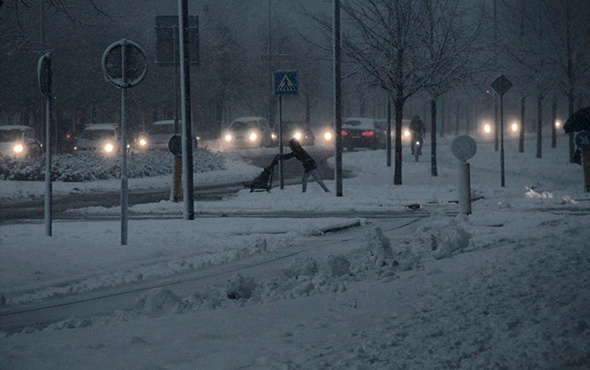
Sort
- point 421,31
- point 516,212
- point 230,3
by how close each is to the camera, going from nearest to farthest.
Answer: point 516,212 → point 421,31 → point 230,3

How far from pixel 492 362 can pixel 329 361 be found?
1.00m

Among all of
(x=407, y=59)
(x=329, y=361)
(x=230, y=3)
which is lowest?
(x=329, y=361)

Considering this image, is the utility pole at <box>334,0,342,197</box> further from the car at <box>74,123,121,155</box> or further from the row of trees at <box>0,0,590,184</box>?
the car at <box>74,123,121,155</box>

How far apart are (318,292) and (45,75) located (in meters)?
6.23

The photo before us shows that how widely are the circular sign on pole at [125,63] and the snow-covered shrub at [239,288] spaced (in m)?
4.39

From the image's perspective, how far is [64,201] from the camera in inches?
877

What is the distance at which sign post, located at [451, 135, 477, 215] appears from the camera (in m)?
16.4

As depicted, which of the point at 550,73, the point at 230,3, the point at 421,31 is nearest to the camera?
the point at 421,31

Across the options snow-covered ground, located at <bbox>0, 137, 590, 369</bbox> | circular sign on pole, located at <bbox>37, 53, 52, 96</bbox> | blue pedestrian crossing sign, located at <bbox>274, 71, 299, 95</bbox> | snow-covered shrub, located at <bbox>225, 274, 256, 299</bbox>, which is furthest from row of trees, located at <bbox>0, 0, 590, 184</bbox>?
snow-covered shrub, located at <bbox>225, 274, 256, 299</bbox>

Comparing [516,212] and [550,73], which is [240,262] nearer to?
[516,212]

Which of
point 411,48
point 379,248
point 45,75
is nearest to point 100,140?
point 411,48

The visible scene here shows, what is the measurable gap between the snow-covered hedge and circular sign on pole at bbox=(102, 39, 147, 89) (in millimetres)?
16945

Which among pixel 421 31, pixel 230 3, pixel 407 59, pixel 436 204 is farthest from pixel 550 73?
pixel 230 3

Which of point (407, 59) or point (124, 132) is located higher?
point (407, 59)
